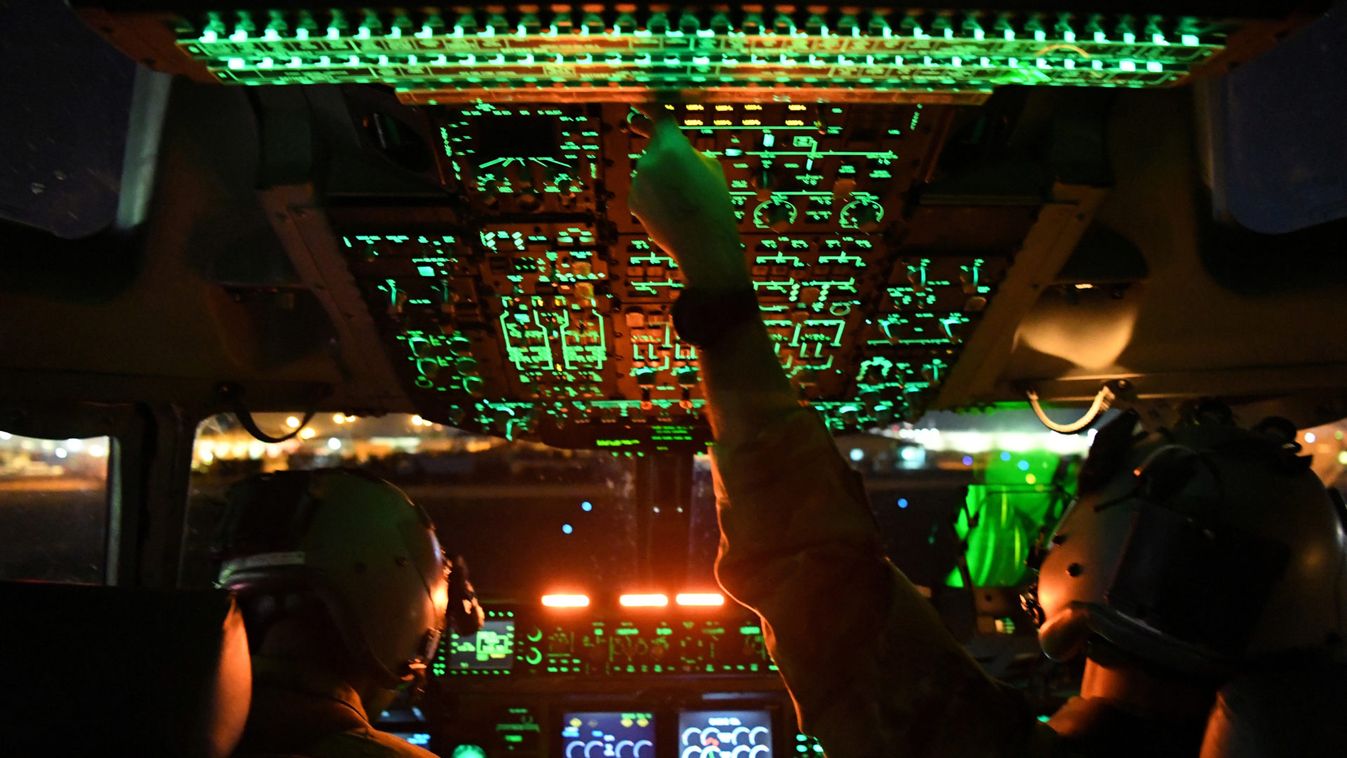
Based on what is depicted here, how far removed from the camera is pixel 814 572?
0.94m

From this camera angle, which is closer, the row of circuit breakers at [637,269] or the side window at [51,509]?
the row of circuit breakers at [637,269]

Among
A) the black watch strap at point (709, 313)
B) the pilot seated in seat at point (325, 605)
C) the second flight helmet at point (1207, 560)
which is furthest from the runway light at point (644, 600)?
the black watch strap at point (709, 313)

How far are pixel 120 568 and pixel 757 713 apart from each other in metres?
1.83

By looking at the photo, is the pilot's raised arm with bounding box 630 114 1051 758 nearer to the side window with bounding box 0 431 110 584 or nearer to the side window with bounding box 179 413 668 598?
the side window with bounding box 0 431 110 584

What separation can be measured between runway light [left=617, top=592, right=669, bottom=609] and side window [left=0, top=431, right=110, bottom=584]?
4.97 ft

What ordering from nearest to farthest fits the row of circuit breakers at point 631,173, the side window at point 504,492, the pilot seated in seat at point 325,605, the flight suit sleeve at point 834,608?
the flight suit sleeve at point 834,608 < the row of circuit breakers at point 631,173 < the pilot seated in seat at point 325,605 < the side window at point 504,492

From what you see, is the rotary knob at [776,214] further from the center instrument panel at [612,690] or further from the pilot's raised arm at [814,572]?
the center instrument panel at [612,690]

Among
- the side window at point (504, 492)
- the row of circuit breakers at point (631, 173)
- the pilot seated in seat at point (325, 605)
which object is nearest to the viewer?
the row of circuit breakers at point (631, 173)

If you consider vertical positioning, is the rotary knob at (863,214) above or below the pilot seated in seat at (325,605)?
above

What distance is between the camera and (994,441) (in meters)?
3.95

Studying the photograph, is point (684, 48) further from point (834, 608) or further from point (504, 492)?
point (504, 492)

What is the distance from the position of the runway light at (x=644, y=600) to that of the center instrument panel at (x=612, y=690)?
0.04 feet

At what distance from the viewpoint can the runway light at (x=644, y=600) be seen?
2.80 m

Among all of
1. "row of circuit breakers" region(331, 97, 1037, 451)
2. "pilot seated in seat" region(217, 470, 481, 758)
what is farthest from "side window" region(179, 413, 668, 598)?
"pilot seated in seat" region(217, 470, 481, 758)
